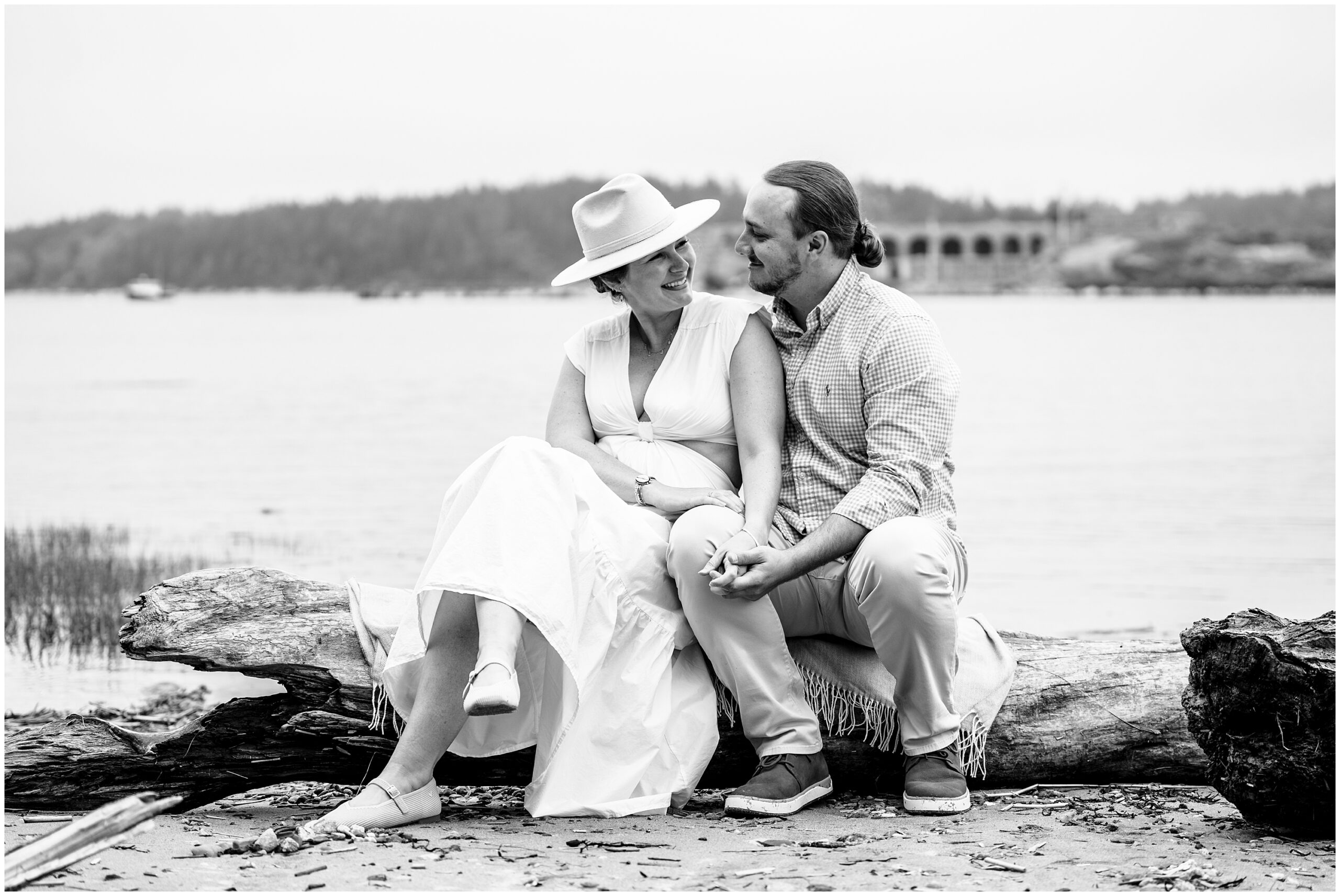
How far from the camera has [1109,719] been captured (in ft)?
13.1

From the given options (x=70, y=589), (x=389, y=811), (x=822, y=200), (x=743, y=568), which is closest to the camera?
(x=389, y=811)

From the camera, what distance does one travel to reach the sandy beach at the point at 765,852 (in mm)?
3008

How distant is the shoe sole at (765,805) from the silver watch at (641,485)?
831mm

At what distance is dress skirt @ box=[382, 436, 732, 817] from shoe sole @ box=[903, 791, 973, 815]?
0.54 metres

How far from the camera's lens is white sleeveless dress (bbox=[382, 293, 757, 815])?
3.53 metres

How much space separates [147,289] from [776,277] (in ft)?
388

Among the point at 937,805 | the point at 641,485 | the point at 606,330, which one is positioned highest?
the point at 606,330

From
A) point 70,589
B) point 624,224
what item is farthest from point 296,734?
point 70,589

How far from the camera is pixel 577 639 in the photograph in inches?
143

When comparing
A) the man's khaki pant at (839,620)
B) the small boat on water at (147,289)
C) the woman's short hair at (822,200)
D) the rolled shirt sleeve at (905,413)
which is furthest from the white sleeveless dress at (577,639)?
the small boat on water at (147,289)

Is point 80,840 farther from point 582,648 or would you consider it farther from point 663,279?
point 663,279

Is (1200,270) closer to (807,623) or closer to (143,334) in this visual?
(143,334)

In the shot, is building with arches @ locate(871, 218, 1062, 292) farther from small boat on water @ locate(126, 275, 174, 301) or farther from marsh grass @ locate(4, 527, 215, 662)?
marsh grass @ locate(4, 527, 215, 662)

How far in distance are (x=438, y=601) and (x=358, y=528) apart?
9651mm
